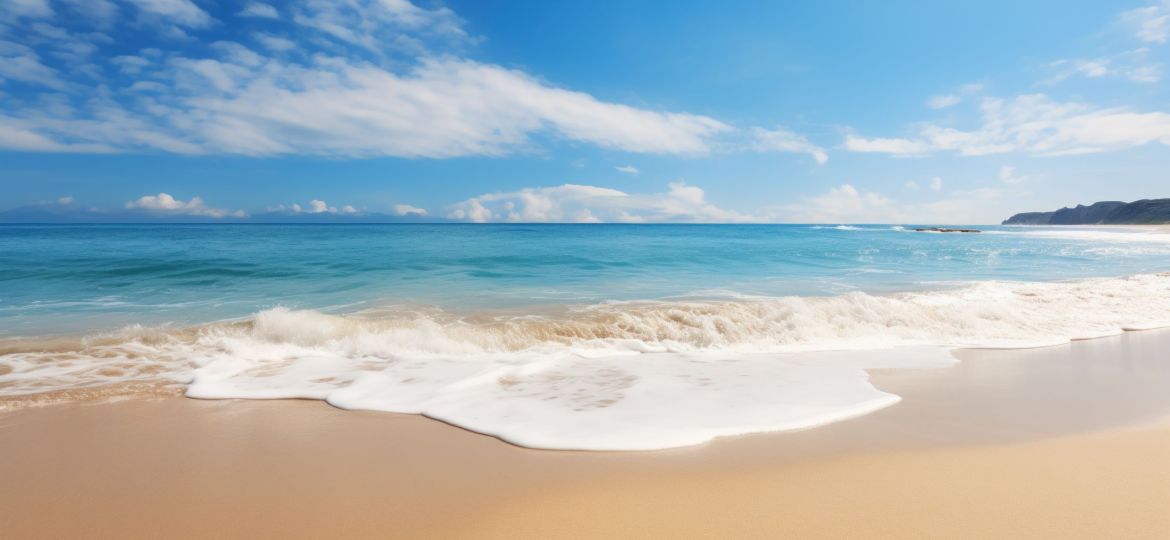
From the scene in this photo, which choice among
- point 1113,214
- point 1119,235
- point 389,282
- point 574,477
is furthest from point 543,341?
point 1113,214

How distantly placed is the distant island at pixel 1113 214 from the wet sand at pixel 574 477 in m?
131

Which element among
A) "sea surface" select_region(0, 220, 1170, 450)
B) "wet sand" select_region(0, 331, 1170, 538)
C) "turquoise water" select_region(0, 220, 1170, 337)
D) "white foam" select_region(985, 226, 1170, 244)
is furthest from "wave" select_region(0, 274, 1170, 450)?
"white foam" select_region(985, 226, 1170, 244)

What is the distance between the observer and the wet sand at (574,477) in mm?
2482

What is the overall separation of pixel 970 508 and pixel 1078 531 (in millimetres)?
A: 410

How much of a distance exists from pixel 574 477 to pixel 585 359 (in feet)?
10.6

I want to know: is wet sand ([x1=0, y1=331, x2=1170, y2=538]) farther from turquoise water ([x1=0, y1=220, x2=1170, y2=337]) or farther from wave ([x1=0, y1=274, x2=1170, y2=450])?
turquoise water ([x1=0, y1=220, x2=1170, y2=337])

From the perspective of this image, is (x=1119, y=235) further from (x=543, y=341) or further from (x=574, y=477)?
(x=574, y=477)

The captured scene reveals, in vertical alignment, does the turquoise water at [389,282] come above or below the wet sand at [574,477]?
above

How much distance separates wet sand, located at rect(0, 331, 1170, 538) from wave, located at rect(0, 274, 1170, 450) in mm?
383

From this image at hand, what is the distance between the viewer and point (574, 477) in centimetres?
304

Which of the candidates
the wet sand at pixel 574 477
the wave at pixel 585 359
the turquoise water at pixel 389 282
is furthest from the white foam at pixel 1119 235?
the wet sand at pixel 574 477

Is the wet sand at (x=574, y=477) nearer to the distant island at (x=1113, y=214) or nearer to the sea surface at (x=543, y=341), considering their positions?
the sea surface at (x=543, y=341)

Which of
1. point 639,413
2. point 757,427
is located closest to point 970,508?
point 757,427

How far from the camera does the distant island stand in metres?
96.0
